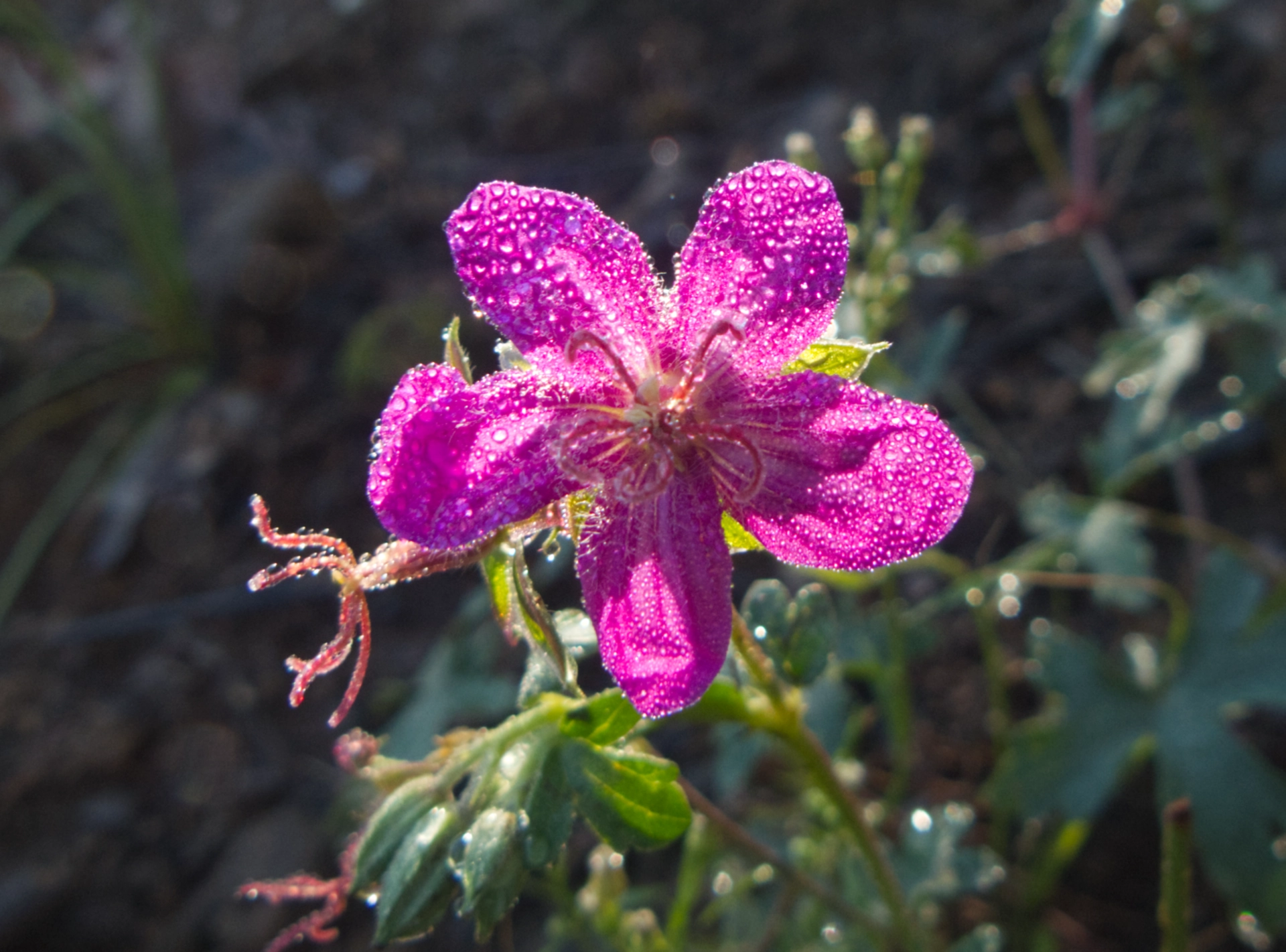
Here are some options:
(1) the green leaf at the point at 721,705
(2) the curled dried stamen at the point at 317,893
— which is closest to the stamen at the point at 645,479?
(1) the green leaf at the point at 721,705

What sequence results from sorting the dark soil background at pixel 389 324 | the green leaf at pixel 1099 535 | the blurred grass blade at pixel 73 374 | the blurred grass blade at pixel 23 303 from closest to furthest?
1. the green leaf at pixel 1099 535
2. the dark soil background at pixel 389 324
3. the blurred grass blade at pixel 73 374
4. the blurred grass blade at pixel 23 303

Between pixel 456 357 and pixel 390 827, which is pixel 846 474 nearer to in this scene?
pixel 456 357

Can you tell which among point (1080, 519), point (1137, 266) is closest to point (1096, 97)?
point (1137, 266)

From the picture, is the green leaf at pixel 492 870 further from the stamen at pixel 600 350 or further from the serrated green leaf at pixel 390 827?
the stamen at pixel 600 350

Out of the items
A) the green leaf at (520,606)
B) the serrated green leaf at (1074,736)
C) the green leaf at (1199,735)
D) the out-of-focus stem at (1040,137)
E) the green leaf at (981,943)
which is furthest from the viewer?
the out-of-focus stem at (1040,137)

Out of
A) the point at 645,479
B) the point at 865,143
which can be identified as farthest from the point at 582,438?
the point at 865,143

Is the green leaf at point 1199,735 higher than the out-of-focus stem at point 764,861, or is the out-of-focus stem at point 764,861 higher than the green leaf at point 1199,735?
the out-of-focus stem at point 764,861
